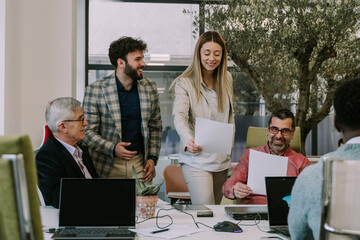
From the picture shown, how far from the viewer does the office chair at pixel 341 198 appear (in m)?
1.20

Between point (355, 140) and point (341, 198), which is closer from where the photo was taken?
point (341, 198)

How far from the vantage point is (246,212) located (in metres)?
2.29

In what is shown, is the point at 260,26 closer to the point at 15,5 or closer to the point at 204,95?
the point at 204,95

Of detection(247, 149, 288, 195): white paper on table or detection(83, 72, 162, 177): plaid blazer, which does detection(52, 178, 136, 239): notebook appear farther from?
detection(83, 72, 162, 177): plaid blazer

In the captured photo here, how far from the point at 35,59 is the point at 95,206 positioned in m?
2.22

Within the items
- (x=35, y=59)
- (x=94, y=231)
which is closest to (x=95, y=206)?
(x=94, y=231)

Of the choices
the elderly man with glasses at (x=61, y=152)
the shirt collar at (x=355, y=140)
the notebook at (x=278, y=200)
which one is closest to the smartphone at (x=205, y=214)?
the notebook at (x=278, y=200)

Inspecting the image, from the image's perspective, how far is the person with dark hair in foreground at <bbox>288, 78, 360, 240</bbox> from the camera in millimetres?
1326

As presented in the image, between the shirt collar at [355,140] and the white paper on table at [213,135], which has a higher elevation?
the shirt collar at [355,140]

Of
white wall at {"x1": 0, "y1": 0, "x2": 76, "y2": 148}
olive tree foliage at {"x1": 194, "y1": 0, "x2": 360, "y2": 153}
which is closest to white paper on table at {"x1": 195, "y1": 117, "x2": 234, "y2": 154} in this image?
white wall at {"x1": 0, "y1": 0, "x2": 76, "y2": 148}

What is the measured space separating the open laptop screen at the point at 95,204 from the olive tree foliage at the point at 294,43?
278cm

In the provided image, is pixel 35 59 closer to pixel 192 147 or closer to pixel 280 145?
pixel 192 147

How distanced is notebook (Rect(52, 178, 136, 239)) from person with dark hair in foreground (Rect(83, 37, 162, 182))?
0.94 metres

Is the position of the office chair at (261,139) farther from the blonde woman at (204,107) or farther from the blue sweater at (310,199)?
the blue sweater at (310,199)
